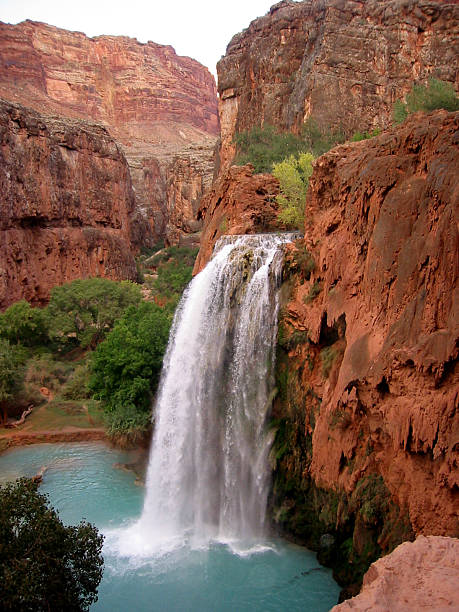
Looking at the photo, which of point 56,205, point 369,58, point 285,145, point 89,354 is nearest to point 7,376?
point 89,354

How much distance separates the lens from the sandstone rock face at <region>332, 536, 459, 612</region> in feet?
12.9

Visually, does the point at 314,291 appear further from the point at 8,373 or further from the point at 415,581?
the point at 8,373

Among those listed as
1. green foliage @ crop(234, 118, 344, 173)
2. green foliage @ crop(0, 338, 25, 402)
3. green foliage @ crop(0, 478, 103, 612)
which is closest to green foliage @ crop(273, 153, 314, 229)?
green foliage @ crop(234, 118, 344, 173)

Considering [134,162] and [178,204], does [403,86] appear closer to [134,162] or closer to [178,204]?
[178,204]

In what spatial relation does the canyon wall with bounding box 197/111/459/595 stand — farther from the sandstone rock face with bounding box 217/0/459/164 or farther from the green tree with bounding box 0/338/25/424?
the sandstone rock face with bounding box 217/0/459/164

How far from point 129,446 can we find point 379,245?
12.0 metres

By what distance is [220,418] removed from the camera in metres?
12.0

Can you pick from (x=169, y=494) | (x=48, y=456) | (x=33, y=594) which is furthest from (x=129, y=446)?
(x=33, y=594)

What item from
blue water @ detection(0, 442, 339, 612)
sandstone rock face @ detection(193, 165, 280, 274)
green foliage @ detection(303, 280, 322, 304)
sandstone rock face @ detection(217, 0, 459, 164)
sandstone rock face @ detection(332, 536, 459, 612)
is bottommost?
blue water @ detection(0, 442, 339, 612)

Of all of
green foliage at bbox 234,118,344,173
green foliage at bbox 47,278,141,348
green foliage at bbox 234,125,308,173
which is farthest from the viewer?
green foliage at bbox 234,125,308,173

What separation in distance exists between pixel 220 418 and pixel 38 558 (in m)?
6.43

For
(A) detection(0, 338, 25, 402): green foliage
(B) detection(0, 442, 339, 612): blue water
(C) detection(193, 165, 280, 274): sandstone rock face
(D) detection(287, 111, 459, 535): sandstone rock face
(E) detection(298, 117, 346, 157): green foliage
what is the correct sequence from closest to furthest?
(D) detection(287, 111, 459, 535): sandstone rock face
(B) detection(0, 442, 339, 612): blue water
(A) detection(0, 338, 25, 402): green foliage
(C) detection(193, 165, 280, 274): sandstone rock face
(E) detection(298, 117, 346, 157): green foliage

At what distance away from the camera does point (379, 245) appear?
27.6 ft

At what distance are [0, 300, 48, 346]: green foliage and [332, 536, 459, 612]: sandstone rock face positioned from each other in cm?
2254
